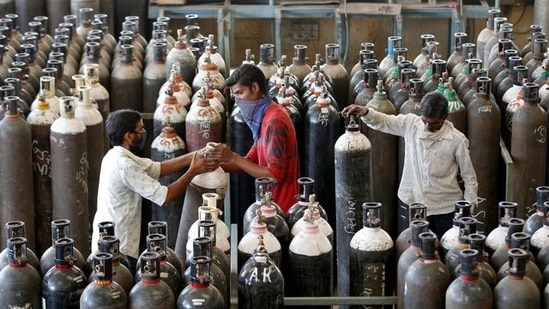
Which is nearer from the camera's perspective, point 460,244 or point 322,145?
point 460,244

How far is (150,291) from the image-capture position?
523 cm

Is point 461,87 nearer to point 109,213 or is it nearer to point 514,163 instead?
point 514,163

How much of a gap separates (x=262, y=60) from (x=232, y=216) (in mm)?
1319

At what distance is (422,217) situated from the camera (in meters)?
5.83

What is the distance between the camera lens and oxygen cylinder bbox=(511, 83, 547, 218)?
295 inches

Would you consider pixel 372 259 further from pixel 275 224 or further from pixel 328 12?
pixel 328 12

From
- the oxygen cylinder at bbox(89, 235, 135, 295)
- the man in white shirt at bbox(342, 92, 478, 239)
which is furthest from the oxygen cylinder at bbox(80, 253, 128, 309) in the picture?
the man in white shirt at bbox(342, 92, 478, 239)

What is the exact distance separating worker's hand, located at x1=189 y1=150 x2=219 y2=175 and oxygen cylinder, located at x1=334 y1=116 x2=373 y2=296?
26.9 inches

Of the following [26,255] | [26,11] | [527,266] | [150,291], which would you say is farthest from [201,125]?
[26,11]

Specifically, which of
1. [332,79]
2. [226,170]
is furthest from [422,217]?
[332,79]

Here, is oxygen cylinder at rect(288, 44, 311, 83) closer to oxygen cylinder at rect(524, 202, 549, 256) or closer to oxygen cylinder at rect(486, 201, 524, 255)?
oxygen cylinder at rect(486, 201, 524, 255)

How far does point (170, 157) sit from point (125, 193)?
0.71 meters

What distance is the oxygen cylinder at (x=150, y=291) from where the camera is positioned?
17.1 ft

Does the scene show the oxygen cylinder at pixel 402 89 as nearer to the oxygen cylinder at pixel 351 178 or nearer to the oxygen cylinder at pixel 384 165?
the oxygen cylinder at pixel 384 165
